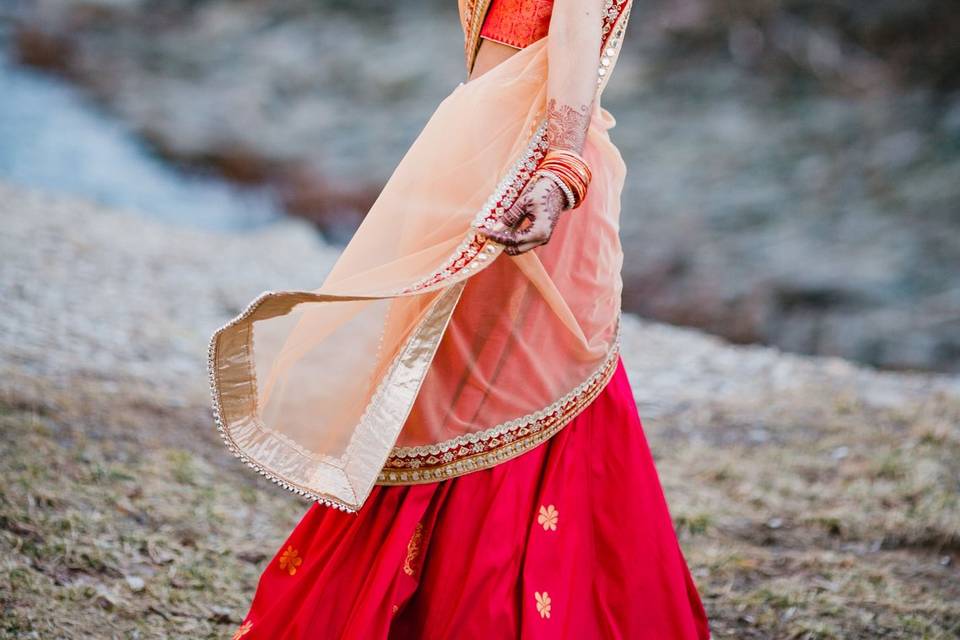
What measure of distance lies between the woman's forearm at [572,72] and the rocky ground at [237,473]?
1.12 m

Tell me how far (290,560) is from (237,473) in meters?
1.08

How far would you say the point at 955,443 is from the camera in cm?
307

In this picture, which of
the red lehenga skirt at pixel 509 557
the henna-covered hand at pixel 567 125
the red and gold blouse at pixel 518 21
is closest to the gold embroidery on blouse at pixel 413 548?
the red lehenga skirt at pixel 509 557

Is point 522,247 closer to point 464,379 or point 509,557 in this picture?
point 464,379

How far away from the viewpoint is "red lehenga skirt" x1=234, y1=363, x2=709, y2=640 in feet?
4.70

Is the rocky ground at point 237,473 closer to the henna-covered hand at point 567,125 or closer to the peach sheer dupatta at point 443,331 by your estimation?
the peach sheer dupatta at point 443,331

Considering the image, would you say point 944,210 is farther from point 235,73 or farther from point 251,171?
point 235,73

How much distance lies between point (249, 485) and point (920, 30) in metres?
6.43

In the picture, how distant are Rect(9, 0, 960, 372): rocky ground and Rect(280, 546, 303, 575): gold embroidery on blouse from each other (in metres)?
3.40

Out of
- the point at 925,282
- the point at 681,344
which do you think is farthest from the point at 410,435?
the point at 925,282

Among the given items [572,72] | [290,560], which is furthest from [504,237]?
Answer: [290,560]

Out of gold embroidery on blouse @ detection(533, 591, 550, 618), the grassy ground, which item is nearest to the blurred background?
the grassy ground

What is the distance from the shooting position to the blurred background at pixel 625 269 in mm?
2209

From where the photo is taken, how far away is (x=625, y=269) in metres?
5.28
